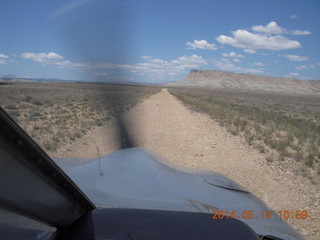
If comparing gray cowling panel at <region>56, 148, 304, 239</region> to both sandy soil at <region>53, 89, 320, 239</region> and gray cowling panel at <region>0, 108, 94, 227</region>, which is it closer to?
gray cowling panel at <region>0, 108, 94, 227</region>

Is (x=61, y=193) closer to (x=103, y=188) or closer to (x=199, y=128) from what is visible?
(x=103, y=188)

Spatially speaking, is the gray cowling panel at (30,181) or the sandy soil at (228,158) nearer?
the gray cowling panel at (30,181)

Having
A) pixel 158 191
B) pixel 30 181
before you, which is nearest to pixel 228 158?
pixel 158 191

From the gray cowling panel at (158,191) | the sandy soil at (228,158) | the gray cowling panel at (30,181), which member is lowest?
the sandy soil at (228,158)

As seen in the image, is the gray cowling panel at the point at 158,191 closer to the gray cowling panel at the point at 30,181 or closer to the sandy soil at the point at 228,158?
the gray cowling panel at the point at 30,181

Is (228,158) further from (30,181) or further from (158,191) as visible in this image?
(30,181)

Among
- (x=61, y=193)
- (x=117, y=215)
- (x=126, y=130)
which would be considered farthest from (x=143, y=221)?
(x=126, y=130)

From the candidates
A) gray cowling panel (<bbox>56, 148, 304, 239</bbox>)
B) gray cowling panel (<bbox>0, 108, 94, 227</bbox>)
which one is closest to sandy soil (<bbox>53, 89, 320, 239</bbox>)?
gray cowling panel (<bbox>56, 148, 304, 239</bbox>)

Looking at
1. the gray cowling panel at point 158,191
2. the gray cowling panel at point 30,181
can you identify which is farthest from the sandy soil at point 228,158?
the gray cowling panel at point 30,181
